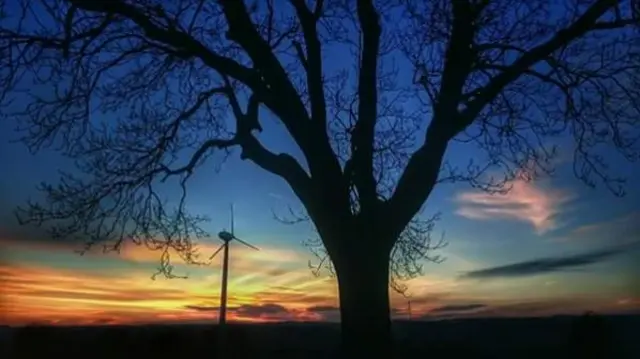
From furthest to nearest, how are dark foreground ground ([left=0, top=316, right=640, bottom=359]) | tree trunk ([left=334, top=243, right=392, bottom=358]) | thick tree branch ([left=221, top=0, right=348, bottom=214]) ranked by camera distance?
dark foreground ground ([left=0, top=316, right=640, bottom=359]), thick tree branch ([left=221, top=0, right=348, bottom=214]), tree trunk ([left=334, top=243, right=392, bottom=358])

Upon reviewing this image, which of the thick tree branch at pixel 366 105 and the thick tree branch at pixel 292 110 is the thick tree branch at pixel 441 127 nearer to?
the thick tree branch at pixel 366 105

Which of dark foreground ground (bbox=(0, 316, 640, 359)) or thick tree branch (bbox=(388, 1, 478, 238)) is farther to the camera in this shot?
dark foreground ground (bbox=(0, 316, 640, 359))

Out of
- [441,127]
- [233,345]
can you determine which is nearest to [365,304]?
[441,127]

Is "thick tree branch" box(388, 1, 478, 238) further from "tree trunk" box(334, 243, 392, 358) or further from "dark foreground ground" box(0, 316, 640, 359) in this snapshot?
"dark foreground ground" box(0, 316, 640, 359)

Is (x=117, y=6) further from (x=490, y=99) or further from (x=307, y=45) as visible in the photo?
(x=490, y=99)

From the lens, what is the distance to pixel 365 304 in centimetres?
997

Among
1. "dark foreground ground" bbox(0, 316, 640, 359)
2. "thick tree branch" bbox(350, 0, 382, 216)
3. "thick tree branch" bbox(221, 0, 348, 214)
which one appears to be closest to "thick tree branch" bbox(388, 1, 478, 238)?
"thick tree branch" bbox(350, 0, 382, 216)

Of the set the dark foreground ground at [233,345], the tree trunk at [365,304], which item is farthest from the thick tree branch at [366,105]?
the dark foreground ground at [233,345]

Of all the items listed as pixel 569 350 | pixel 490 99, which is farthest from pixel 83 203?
pixel 569 350

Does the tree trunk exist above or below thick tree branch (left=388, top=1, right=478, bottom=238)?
below

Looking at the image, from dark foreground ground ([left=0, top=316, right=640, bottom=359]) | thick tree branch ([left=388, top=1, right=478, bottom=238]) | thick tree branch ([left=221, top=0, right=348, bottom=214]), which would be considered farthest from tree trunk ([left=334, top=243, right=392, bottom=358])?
dark foreground ground ([left=0, top=316, right=640, bottom=359])

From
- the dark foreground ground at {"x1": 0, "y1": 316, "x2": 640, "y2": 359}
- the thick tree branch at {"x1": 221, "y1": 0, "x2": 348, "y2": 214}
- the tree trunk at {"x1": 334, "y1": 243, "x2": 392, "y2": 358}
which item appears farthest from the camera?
the dark foreground ground at {"x1": 0, "y1": 316, "x2": 640, "y2": 359}

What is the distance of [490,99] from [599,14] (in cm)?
186

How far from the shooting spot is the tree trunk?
9.85 meters
